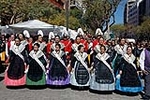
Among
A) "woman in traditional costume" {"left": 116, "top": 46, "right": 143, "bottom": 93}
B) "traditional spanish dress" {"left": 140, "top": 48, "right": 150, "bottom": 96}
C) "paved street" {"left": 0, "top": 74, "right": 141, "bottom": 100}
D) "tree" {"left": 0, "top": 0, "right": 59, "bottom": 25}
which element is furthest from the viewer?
"tree" {"left": 0, "top": 0, "right": 59, "bottom": 25}

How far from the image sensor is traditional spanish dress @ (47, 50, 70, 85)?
11.3 metres

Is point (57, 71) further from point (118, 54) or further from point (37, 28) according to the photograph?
point (37, 28)

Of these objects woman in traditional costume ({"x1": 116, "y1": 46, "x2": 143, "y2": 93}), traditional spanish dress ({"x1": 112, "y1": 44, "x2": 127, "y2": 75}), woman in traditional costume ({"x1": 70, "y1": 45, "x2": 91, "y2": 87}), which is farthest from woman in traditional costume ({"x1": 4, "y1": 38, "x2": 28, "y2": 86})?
woman in traditional costume ({"x1": 116, "y1": 46, "x2": 143, "y2": 93})

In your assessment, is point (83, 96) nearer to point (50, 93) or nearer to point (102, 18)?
point (50, 93)

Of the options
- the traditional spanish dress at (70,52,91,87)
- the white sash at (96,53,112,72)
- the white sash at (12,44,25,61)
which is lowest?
the traditional spanish dress at (70,52,91,87)

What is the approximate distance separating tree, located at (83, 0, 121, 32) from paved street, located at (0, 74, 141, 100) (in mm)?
26161

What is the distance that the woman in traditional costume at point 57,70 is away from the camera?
37.1 feet

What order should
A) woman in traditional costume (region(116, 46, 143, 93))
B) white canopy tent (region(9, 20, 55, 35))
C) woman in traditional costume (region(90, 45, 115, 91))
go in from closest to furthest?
woman in traditional costume (region(116, 46, 143, 93)) < woman in traditional costume (region(90, 45, 115, 91)) < white canopy tent (region(9, 20, 55, 35))

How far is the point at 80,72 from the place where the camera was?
11203 millimetres

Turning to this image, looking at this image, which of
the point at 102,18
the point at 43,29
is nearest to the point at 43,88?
the point at 43,29

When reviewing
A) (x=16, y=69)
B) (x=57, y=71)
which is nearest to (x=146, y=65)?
(x=57, y=71)

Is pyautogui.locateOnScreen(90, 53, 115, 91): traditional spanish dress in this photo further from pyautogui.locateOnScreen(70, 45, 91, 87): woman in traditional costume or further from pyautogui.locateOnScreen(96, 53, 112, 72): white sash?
pyautogui.locateOnScreen(70, 45, 91, 87): woman in traditional costume

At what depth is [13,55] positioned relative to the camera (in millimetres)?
11336

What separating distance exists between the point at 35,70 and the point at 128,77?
2.75 m
